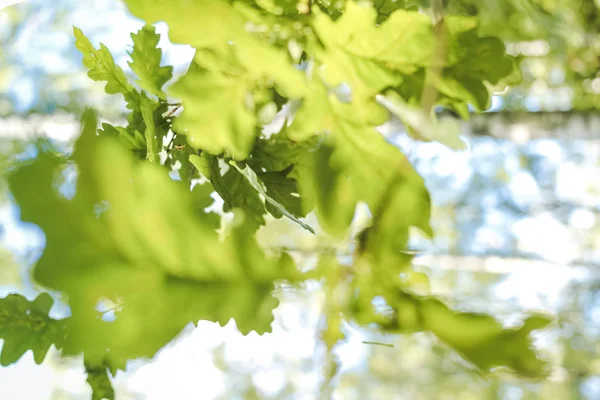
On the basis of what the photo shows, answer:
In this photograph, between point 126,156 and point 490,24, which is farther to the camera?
point 490,24

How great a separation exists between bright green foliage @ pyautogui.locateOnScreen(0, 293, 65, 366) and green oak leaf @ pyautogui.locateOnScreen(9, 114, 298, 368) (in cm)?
7

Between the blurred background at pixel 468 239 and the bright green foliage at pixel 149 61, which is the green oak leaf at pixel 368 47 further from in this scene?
the blurred background at pixel 468 239

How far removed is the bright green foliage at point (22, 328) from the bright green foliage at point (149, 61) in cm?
6

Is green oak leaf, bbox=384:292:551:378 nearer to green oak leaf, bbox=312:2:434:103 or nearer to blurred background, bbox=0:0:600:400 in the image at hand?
green oak leaf, bbox=312:2:434:103

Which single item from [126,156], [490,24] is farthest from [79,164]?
[490,24]

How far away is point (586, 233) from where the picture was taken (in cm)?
151

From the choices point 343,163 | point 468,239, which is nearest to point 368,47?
point 343,163

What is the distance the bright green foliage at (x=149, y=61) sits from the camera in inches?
5.0

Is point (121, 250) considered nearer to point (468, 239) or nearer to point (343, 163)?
point (343, 163)

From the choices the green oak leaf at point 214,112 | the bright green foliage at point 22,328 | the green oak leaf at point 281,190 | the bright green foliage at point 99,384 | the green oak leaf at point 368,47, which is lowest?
the bright green foliage at point 99,384

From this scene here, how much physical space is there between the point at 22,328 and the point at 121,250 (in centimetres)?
9

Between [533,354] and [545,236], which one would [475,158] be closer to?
[545,236]

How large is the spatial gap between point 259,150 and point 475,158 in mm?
1485

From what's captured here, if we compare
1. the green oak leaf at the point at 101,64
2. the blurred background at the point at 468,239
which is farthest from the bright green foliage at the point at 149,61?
the blurred background at the point at 468,239
